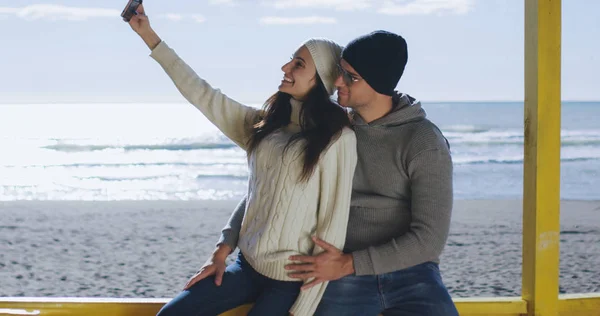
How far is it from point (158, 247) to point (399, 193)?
4896mm

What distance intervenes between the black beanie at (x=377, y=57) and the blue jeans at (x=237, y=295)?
2.00ft

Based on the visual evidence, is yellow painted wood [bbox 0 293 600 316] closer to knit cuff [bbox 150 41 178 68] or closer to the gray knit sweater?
the gray knit sweater

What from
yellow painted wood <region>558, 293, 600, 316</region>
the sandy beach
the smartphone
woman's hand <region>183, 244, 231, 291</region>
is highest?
the smartphone

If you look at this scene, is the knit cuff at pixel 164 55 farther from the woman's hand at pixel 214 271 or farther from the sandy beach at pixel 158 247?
the sandy beach at pixel 158 247

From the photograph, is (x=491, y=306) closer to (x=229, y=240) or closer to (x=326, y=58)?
(x=229, y=240)

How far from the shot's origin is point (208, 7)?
2523 cm

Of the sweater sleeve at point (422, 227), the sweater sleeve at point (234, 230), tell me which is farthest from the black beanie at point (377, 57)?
the sweater sleeve at point (234, 230)

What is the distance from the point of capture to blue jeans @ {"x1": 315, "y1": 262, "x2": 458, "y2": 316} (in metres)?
2.08

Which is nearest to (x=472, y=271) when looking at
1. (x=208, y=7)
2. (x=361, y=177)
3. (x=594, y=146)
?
(x=361, y=177)

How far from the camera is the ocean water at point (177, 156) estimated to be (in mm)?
10836

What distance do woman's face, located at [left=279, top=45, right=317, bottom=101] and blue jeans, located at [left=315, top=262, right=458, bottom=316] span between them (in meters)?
0.55

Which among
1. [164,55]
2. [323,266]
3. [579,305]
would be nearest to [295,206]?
[323,266]

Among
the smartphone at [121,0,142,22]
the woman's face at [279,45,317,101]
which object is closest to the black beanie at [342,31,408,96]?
the woman's face at [279,45,317,101]

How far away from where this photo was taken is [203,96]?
232 cm
